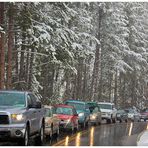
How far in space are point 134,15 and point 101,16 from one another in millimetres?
10517

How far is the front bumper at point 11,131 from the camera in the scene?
17859 millimetres

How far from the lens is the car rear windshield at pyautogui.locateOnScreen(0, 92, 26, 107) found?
19.0 m

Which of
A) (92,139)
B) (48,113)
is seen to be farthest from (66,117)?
(48,113)

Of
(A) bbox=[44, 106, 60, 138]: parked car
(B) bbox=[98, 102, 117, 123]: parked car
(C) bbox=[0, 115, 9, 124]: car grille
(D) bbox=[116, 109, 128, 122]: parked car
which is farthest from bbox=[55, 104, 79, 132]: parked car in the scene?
(D) bbox=[116, 109, 128, 122]: parked car

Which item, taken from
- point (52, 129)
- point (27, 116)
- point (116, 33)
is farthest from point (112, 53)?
point (27, 116)

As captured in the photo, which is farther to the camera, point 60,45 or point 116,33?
point 116,33

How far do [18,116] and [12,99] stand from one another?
53.0 inches

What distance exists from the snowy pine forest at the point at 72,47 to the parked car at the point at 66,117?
3.01 m

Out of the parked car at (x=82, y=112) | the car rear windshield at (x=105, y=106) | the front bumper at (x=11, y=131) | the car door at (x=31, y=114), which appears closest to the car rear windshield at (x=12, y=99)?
the car door at (x=31, y=114)

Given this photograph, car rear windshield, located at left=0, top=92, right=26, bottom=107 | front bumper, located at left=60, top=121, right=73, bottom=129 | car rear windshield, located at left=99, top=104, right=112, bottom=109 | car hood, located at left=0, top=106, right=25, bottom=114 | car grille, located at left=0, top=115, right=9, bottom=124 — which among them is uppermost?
car rear windshield, located at left=0, top=92, right=26, bottom=107

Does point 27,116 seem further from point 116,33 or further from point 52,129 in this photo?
point 116,33

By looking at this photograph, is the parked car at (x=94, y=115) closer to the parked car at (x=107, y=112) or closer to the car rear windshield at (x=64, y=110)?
the parked car at (x=107, y=112)

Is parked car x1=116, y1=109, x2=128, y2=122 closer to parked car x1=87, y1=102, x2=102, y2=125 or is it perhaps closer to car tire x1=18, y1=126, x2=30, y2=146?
parked car x1=87, y1=102, x2=102, y2=125

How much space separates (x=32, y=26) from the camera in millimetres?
30984
